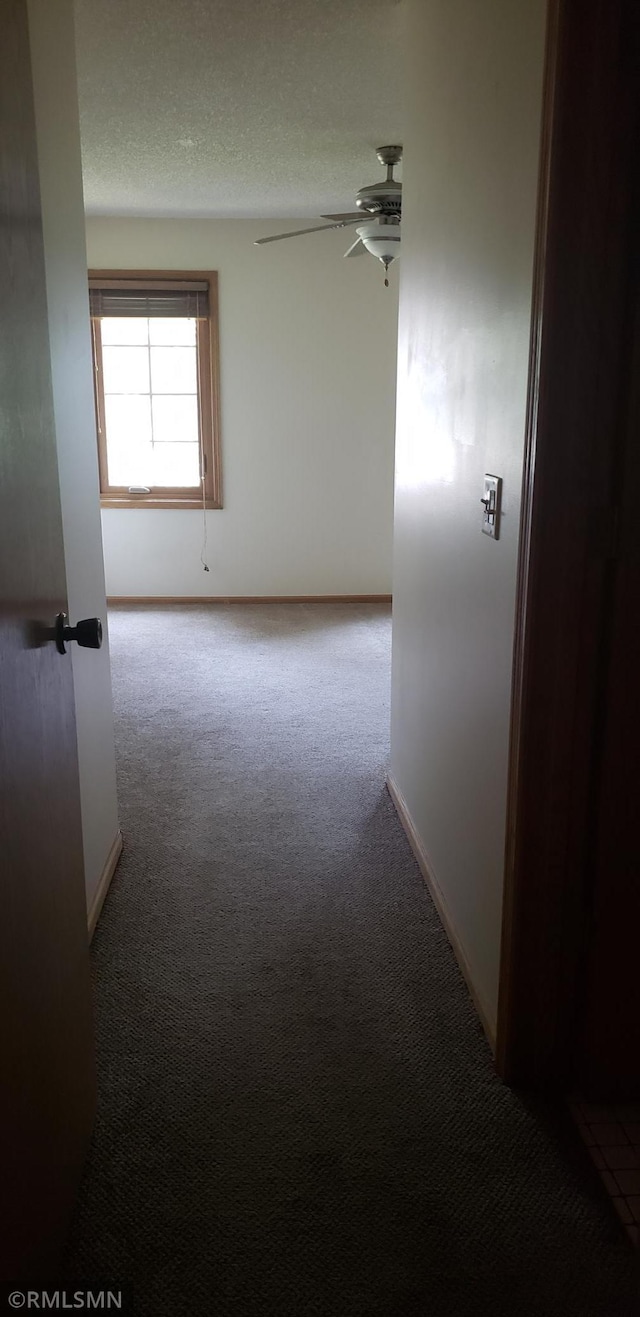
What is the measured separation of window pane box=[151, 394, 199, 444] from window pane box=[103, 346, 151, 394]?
0.47ft

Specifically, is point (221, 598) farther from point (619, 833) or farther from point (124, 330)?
point (619, 833)

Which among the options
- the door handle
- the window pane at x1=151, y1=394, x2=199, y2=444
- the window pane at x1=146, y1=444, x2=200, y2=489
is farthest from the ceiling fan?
the door handle

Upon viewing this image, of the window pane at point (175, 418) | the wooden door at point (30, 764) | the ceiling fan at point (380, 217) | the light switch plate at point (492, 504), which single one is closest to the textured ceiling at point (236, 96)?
the ceiling fan at point (380, 217)

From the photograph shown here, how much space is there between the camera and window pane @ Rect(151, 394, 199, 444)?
6160 mm

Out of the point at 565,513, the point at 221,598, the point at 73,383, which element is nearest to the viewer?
the point at 565,513

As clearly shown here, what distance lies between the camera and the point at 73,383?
2.31 m

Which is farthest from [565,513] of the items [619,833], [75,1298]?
[75,1298]

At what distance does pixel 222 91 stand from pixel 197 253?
2490 mm

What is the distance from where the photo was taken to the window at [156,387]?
591 cm

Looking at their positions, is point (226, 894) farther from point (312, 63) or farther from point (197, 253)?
point (197, 253)

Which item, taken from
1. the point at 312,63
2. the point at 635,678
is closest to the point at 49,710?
the point at 635,678

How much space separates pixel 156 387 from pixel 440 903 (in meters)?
4.63

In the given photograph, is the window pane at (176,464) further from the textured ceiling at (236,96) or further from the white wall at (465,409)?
the white wall at (465,409)

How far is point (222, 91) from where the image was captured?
349 cm
